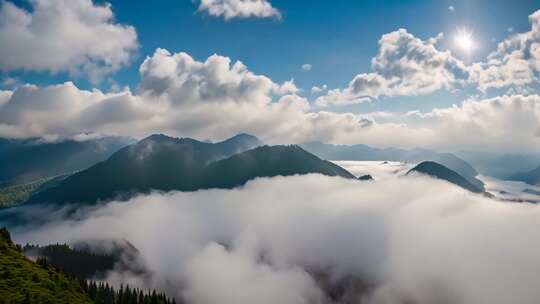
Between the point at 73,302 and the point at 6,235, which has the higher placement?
the point at 6,235

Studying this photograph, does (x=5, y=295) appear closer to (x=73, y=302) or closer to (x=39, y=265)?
(x=73, y=302)

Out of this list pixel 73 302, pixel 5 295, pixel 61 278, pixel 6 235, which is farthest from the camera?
pixel 6 235

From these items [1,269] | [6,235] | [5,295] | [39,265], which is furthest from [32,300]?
[6,235]

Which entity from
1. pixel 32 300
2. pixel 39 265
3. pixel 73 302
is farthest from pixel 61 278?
pixel 32 300

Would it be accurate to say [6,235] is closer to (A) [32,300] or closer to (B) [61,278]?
(B) [61,278]

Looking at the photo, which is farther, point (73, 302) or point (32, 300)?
point (73, 302)

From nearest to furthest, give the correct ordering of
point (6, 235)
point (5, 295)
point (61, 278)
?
point (5, 295), point (61, 278), point (6, 235)
